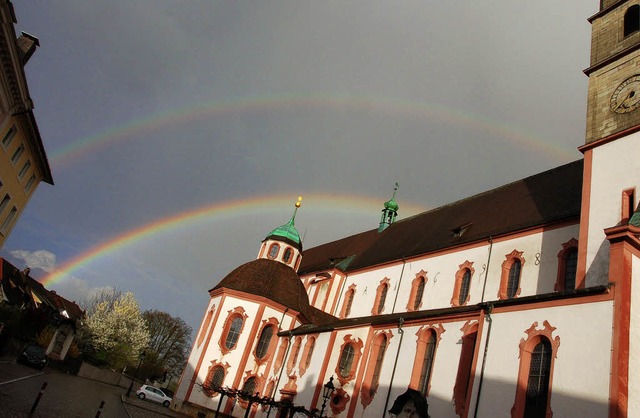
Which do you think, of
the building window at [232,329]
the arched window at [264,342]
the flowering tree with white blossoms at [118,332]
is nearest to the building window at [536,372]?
the arched window at [264,342]

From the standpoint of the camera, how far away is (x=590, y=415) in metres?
12.0

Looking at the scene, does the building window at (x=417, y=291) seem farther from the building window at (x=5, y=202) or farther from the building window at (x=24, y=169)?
the building window at (x=24, y=169)

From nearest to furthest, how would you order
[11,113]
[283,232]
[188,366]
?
[11,113] < [188,366] < [283,232]

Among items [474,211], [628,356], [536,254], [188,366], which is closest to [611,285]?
[628,356]

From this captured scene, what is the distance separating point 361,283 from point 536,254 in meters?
14.1

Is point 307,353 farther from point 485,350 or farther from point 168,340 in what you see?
point 168,340

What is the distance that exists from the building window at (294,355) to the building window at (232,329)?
4.13 meters

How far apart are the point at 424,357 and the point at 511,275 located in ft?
19.3

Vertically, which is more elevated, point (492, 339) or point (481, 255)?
point (481, 255)

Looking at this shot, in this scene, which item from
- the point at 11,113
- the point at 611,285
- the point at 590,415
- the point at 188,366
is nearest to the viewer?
the point at 590,415

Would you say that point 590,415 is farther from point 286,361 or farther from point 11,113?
point 11,113

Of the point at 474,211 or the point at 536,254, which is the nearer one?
the point at 536,254

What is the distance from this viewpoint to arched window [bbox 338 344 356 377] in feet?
78.2

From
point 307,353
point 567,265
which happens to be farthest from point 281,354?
point 567,265
